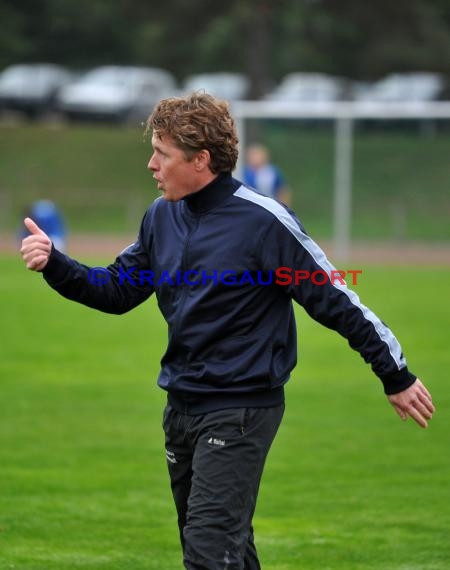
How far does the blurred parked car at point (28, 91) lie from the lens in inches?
1693

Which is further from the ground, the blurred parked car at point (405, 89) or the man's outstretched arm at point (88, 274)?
the blurred parked car at point (405, 89)

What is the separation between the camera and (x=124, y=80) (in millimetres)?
43062

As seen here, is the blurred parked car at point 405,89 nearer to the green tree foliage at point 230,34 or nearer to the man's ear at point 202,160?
the green tree foliage at point 230,34

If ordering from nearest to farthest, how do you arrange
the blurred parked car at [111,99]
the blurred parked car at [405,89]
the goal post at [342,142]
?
the goal post at [342,142] → the blurred parked car at [111,99] → the blurred parked car at [405,89]

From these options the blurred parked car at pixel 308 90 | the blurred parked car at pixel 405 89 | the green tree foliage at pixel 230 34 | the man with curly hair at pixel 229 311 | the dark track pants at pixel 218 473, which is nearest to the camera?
the dark track pants at pixel 218 473

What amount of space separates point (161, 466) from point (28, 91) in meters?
36.4

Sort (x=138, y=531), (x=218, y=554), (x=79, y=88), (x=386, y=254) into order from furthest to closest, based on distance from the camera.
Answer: (x=79, y=88)
(x=386, y=254)
(x=138, y=531)
(x=218, y=554)

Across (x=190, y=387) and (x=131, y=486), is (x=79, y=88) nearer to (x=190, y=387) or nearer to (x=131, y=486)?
(x=131, y=486)

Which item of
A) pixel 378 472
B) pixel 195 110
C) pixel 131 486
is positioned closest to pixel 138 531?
pixel 131 486

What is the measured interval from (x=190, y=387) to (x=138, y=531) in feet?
7.52

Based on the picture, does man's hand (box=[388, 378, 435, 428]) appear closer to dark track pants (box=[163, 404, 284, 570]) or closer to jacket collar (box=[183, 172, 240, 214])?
dark track pants (box=[163, 404, 284, 570])

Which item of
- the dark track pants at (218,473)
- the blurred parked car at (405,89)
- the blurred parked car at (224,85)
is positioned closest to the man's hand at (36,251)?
the dark track pants at (218,473)

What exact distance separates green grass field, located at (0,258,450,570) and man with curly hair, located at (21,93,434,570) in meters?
1.70

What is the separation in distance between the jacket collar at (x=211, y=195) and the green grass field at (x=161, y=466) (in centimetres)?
216
